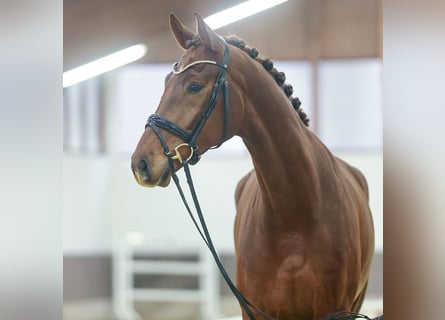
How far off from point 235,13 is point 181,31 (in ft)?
0.60

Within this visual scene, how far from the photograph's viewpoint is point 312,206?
1.21 meters

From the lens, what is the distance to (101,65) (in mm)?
1373

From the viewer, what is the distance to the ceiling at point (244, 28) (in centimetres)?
130

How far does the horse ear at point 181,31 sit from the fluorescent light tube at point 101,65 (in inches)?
8.4

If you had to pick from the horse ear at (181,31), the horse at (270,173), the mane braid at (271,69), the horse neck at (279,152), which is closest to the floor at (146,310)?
the horse at (270,173)

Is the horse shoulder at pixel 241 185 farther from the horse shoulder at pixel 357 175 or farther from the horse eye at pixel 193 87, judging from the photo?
the horse eye at pixel 193 87

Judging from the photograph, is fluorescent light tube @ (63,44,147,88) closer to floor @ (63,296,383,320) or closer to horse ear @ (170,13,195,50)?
horse ear @ (170,13,195,50)

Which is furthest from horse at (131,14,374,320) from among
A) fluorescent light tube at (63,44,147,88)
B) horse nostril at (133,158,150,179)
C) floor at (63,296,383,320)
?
fluorescent light tube at (63,44,147,88)

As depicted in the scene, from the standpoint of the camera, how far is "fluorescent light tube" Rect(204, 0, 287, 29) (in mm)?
1307

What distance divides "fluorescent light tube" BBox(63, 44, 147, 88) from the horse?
0.22 meters

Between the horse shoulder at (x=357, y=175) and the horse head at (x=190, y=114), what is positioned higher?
the horse head at (x=190, y=114)

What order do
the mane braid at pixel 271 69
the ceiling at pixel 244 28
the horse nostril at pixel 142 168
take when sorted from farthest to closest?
1. the ceiling at pixel 244 28
2. the mane braid at pixel 271 69
3. the horse nostril at pixel 142 168

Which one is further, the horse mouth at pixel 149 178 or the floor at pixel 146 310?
the floor at pixel 146 310

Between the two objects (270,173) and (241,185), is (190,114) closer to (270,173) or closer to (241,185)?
(270,173)
